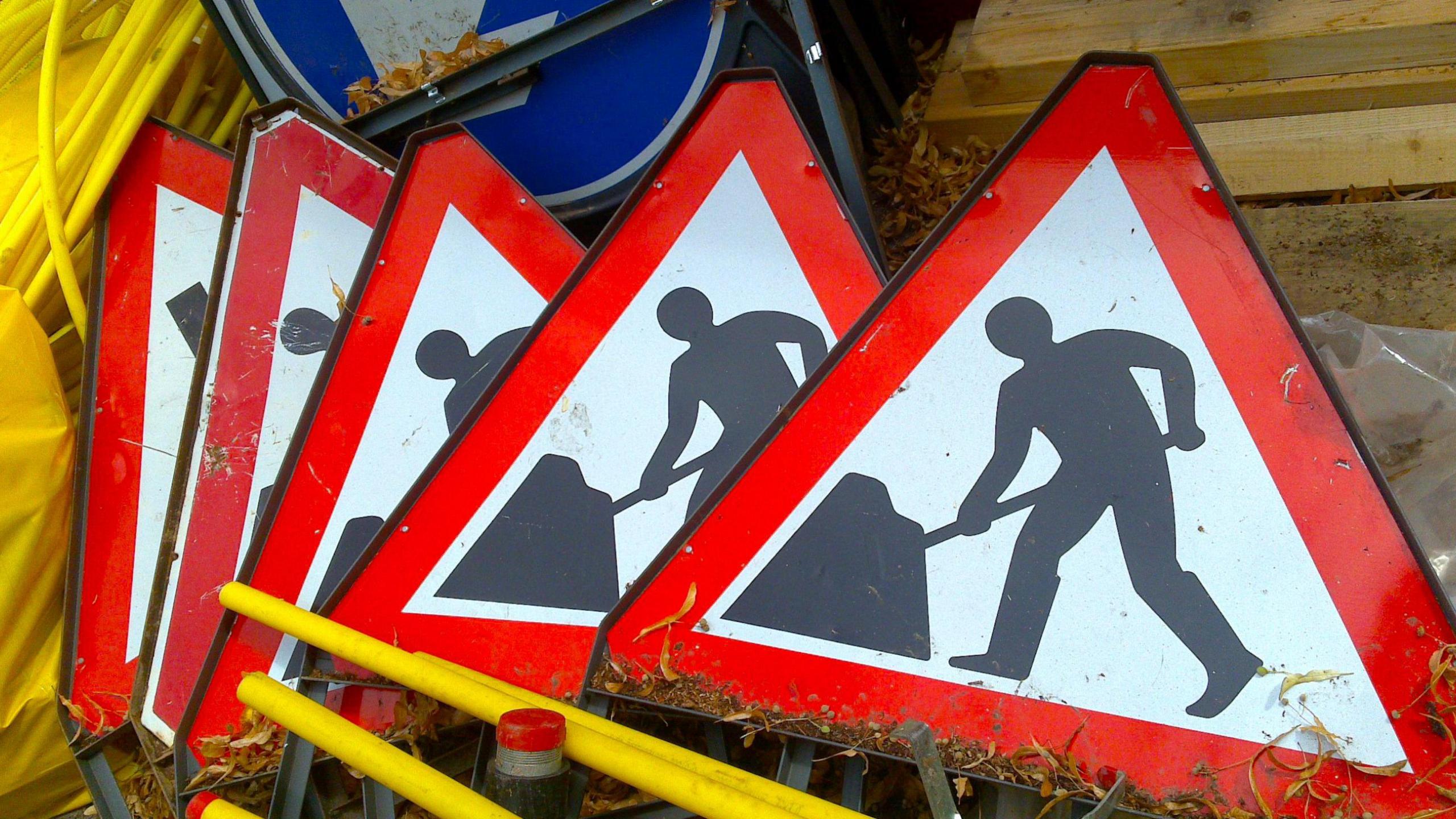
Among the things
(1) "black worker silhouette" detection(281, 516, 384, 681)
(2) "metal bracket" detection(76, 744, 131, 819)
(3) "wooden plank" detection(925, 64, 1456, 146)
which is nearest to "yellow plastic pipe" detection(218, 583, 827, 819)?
(1) "black worker silhouette" detection(281, 516, 384, 681)

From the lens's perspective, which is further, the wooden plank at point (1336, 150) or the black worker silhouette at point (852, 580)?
the wooden plank at point (1336, 150)

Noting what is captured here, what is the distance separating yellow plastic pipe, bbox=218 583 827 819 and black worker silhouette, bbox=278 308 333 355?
670mm

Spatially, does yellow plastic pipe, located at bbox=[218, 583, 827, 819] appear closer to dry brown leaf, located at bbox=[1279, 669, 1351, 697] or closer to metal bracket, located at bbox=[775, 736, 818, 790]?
metal bracket, located at bbox=[775, 736, 818, 790]

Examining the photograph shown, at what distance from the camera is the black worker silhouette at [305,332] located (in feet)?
7.63

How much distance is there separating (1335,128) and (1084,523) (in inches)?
59.2

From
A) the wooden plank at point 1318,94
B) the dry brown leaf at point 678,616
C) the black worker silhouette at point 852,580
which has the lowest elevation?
the dry brown leaf at point 678,616

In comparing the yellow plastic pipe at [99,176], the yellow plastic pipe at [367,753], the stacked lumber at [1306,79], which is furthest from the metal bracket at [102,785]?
the stacked lumber at [1306,79]

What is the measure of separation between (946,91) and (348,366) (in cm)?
191

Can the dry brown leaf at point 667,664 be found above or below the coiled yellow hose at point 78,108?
below

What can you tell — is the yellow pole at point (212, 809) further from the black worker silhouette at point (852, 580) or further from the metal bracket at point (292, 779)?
the black worker silhouette at point (852, 580)

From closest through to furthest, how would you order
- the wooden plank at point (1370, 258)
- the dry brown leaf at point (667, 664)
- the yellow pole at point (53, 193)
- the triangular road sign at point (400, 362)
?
the dry brown leaf at point (667, 664)
the triangular road sign at point (400, 362)
the wooden plank at point (1370, 258)
the yellow pole at point (53, 193)

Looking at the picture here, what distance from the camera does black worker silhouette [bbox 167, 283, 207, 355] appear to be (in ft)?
8.52

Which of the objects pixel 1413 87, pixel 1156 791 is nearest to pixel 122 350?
pixel 1156 791

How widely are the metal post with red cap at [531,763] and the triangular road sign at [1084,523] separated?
161 millimetres
